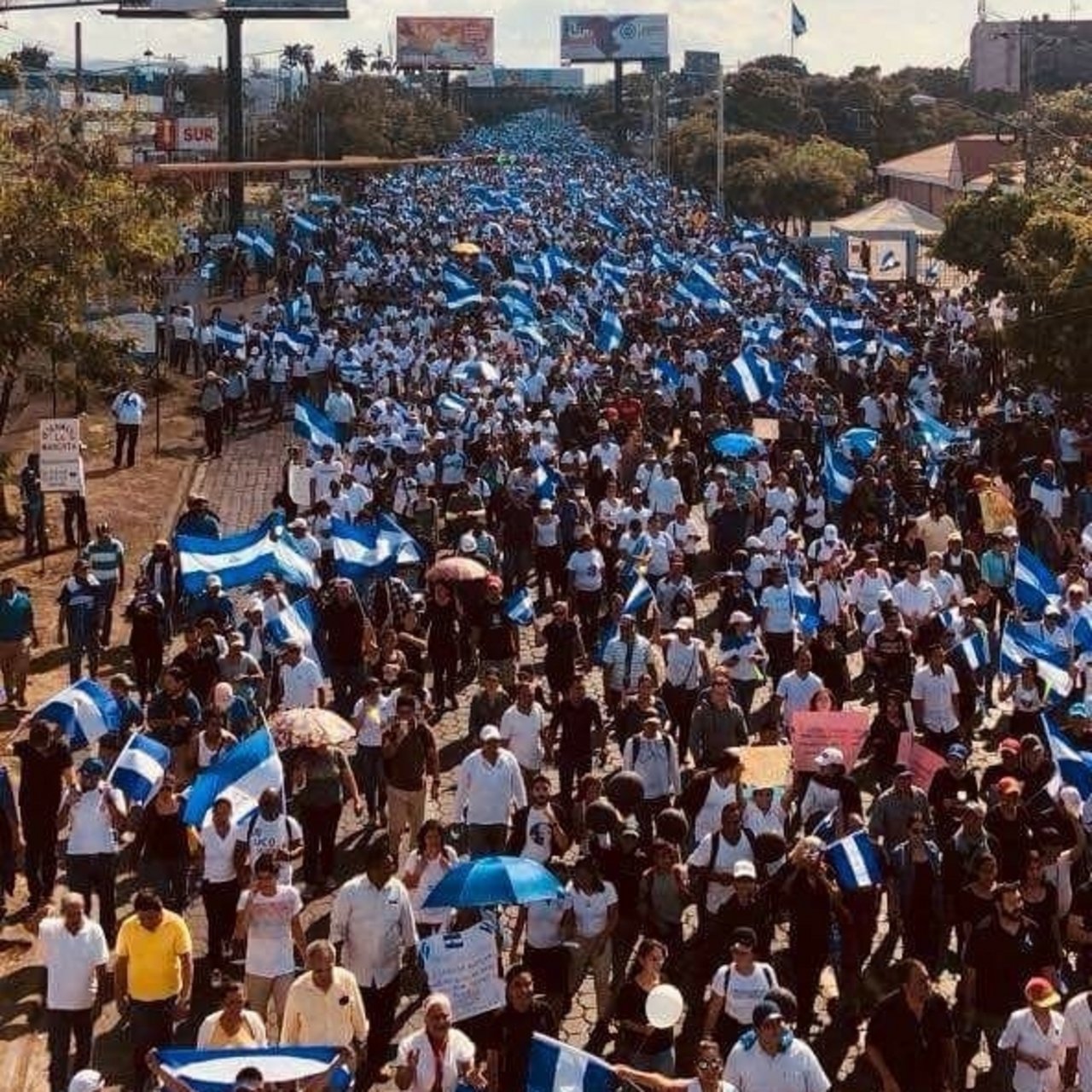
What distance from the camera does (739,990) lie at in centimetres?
850

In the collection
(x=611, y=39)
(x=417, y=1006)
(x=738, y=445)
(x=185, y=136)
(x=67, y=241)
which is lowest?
(x=417, y=1006)

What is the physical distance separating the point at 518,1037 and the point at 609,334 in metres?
23.8

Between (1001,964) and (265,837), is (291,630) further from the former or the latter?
(1001,964)

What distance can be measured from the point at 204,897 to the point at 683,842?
286cm

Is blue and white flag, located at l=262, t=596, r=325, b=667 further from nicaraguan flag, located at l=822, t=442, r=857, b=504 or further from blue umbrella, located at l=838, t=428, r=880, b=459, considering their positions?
blue umbrella, located at l=838, t=428, r=880, b=459

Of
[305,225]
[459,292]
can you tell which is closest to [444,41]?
[305,225]

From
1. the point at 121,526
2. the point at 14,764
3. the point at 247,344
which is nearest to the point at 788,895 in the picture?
the point at 14,764

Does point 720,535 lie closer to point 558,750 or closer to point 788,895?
point 558,750

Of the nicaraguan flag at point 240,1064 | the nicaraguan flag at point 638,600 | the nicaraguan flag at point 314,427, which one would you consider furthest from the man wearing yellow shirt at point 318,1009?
the nicaraguan flag at point 314,427

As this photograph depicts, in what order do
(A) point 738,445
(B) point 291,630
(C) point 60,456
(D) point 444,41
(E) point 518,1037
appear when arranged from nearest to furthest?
(E) point 518,1037, (B) point 291,630, (C) point 60,456, (A) point 738,445, (D) point 444,41

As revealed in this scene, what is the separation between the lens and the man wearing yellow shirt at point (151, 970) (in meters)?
8.80

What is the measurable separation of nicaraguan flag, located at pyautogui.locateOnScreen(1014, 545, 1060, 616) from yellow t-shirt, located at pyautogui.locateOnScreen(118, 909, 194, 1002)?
29.0 ft

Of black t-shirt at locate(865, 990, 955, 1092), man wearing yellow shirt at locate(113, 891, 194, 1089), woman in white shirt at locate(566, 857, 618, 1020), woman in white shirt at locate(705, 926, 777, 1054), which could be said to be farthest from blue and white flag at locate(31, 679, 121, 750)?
black t-shirt at locate(865, 990, 955, 1092)

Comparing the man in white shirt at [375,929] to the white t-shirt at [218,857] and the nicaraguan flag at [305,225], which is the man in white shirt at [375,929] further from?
the nicaraguan flag at [305,225]
